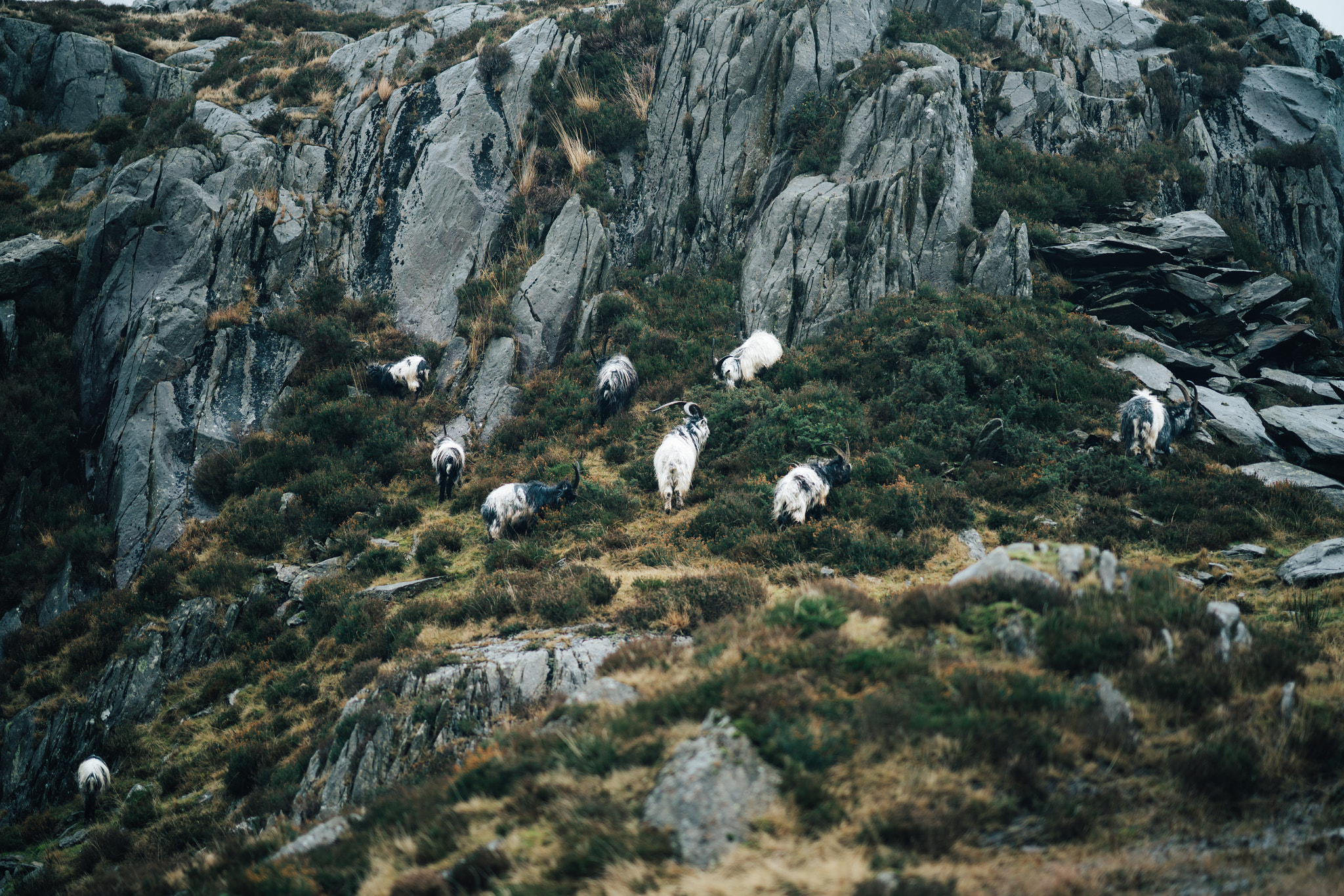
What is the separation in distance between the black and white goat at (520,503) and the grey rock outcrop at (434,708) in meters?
4.94

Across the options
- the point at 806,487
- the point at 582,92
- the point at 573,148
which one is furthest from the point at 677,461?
the point at 582,92

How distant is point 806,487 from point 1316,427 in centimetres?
1136

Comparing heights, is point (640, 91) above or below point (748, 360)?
above

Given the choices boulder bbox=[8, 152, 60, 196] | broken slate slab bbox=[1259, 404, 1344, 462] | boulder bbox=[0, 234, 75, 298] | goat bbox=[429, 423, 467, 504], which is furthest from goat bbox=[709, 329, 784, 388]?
boulder bbox=[8, 152, 60, 196]

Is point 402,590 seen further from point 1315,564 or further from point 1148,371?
point 1148,371

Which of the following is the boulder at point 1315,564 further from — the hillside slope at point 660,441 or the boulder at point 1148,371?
the boulder at point 1148,371

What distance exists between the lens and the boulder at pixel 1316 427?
47.0 feet

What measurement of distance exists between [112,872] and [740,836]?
8.64 m

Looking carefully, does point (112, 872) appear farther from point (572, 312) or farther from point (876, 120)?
point (876, 120)

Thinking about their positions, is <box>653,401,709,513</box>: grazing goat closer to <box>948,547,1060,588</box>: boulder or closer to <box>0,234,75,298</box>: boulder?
<box>948,547,1060,588</box>: boulder

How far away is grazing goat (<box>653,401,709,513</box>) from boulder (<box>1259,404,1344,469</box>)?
12707 mm

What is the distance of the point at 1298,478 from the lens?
13484 millimetres

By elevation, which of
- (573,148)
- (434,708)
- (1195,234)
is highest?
(573,148)

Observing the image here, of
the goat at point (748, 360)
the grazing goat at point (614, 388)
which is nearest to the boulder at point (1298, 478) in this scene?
the goat at point (748, 360)
